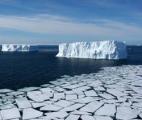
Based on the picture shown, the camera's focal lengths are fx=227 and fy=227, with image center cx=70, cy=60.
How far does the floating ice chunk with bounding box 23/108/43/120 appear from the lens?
8.80m

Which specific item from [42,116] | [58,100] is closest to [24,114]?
[42,116]

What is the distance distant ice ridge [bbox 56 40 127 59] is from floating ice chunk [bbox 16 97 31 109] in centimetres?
2447

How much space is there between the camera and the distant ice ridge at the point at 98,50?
112 ft

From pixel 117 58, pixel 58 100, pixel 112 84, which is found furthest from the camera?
pixel 117 58

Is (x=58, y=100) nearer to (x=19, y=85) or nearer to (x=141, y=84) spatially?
(x=19, y=85)

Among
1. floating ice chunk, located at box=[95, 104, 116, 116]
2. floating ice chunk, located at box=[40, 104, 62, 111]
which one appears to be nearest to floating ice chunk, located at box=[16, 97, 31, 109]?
floating ice chunk, located at box=[40, 104, 62, 111]

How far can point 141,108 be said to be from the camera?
31.9ft

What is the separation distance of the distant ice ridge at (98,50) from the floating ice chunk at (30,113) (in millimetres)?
25642

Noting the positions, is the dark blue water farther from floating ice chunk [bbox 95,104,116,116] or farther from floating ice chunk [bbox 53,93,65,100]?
floating ice chunk [bbox 95,104,116,116]

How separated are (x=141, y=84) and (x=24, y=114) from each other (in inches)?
327

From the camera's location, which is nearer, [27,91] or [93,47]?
[27,91]

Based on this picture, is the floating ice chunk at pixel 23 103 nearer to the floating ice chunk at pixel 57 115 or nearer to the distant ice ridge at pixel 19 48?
the floating ice chunk at pixel 57 115

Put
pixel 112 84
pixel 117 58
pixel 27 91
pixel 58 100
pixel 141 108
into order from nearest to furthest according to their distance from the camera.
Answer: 1. pixel 141 108
2. pixel 58 100
3. pixel 27 91
4. pixel 112 84
5. pixel 117 58

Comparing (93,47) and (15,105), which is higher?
(93,47)
